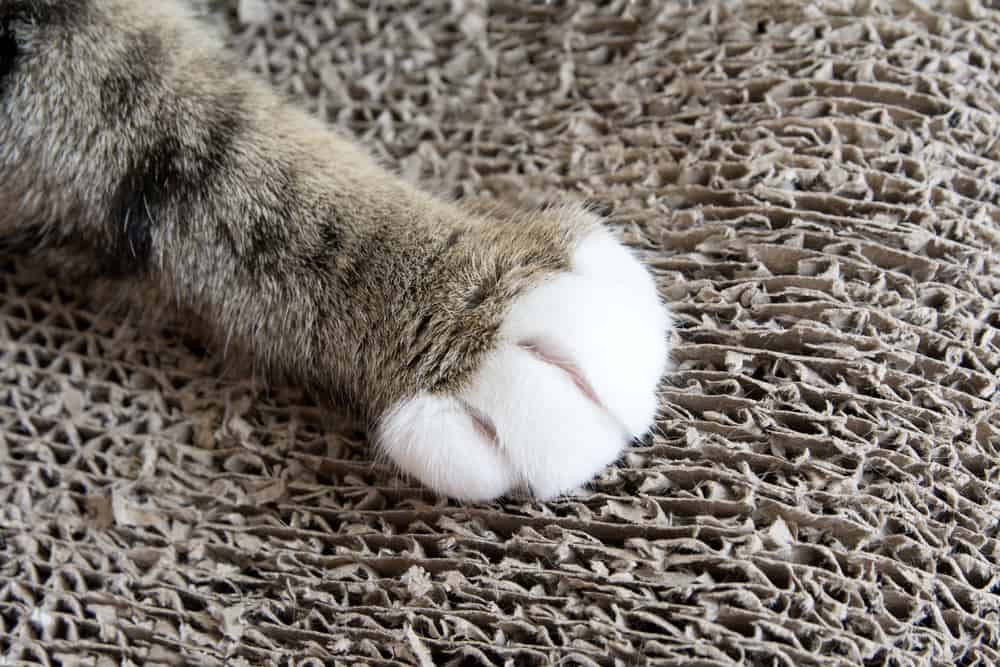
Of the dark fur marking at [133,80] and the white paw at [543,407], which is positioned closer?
the white paw at [543,407]

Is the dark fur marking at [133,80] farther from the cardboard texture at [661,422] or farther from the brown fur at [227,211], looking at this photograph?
the cardboard texture at [661,422]

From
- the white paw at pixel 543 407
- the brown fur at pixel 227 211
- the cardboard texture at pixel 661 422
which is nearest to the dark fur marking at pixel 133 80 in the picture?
the brown fur at pixel 227 211

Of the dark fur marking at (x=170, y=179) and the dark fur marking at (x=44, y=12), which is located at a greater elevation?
the dark fur marking at (x=44, y=12)

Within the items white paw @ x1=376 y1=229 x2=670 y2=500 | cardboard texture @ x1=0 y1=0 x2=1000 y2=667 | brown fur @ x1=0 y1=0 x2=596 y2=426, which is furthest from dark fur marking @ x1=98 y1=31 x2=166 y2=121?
white paw @ x1=376 y1=229 x2=670 y2=500

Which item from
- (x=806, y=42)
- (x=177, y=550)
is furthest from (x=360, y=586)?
(x=806, y=42)

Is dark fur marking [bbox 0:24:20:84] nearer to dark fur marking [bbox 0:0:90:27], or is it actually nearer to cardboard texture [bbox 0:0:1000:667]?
dark fur marking [bbox 0:0:90:27]

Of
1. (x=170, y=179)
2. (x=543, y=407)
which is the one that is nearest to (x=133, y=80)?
(x=170, y=179)

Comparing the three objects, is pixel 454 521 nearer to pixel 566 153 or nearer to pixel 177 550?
pixel 177 550
